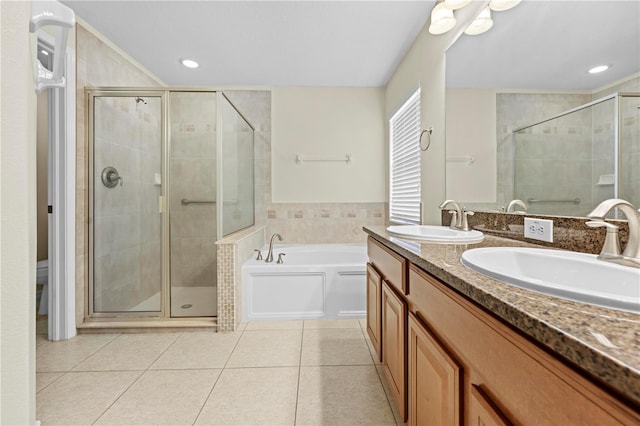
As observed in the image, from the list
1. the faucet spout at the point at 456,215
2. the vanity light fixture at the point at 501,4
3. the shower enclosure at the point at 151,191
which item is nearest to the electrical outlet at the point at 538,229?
the faucet spout at the point at 456,215

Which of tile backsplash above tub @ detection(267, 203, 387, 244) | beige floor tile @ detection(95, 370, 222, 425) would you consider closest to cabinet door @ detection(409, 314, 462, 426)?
beige floor tile @ detection(95, 370, 222, 425)

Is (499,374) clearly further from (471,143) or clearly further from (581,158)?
(471,143)

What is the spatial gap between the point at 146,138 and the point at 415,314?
2531 mm

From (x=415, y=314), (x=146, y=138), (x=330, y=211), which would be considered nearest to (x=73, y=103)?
(x=146, y=138)

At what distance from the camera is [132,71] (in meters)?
2.65

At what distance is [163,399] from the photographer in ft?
4.58

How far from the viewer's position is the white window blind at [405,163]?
2.38 metres

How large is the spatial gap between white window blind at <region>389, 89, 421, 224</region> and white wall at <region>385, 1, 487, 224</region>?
0.55 feet

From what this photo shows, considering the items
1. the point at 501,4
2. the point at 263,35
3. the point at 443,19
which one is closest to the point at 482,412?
the point at 501,4

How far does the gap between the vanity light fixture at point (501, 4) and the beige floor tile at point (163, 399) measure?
2423 mm

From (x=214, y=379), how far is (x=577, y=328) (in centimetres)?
174

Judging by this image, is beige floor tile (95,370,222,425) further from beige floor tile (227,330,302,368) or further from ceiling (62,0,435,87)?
ceiling (62,0,435,87)

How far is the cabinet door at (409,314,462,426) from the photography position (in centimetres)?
67

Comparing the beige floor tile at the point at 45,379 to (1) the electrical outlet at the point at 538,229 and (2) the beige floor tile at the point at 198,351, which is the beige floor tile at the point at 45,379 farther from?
(1) the electrical outlet at the point at 538,229
